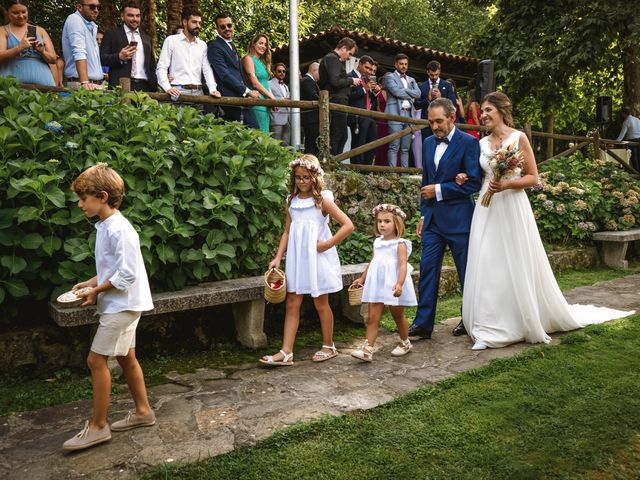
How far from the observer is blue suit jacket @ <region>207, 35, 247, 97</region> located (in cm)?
734

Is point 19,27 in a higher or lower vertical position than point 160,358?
higher

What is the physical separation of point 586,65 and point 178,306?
1284cm

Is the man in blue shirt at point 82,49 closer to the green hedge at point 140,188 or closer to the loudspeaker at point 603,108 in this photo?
the green hedge at point 140,188

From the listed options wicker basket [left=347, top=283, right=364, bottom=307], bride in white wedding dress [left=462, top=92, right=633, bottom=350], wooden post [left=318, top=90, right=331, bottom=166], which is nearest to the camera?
wicker basket [left=347, top=283, right=364, bottom=307]

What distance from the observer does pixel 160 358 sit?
482cm

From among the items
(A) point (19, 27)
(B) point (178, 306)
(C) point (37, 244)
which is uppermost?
(A) point (19, 27)

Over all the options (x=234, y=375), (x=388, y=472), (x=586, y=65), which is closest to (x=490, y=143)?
(x=234, y=375)

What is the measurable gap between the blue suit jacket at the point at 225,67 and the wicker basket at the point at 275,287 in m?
3.52

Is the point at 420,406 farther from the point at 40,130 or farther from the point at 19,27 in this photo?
the point at 19,27

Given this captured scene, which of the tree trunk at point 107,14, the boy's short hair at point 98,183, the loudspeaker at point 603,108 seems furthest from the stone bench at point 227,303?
the loudspeaker at point 603,108

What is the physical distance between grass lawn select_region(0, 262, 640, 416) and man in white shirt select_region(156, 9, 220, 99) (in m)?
3.46

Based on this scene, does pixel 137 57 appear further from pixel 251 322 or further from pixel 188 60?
pixel 251 322

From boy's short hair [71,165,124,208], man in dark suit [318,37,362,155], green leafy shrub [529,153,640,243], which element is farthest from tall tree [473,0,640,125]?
boy's short hair [71,165,124,208]

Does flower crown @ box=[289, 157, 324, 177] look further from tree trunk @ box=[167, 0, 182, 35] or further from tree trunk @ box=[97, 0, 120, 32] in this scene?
tree trunk @ box=[97, 0, 120, 32]
